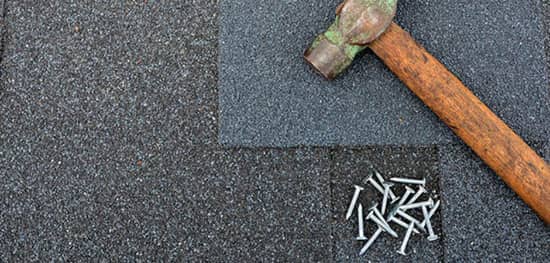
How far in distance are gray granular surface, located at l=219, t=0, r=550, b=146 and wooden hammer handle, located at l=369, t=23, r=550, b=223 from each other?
0.60 feet

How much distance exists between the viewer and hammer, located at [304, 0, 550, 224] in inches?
62.7

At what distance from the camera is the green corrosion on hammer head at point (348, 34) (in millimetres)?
1620

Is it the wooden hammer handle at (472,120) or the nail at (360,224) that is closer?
the wooden hammer handle at (472,120)

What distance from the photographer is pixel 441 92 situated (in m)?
1.62

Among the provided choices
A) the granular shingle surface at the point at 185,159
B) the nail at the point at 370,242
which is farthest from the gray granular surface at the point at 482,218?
the nail at the point at 370,242

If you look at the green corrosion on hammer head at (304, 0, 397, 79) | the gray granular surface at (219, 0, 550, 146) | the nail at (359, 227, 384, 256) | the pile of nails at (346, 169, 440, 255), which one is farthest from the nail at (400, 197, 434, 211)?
the green corrosion on hammer head at (304, 0, 397, 79)

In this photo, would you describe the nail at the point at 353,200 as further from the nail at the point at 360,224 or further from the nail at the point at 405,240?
the nail at the point at 405,240

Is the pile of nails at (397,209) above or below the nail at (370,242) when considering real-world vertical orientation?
above

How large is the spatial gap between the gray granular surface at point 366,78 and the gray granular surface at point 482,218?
0.42ft

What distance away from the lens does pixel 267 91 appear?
186 cm

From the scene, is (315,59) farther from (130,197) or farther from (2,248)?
(2,248)

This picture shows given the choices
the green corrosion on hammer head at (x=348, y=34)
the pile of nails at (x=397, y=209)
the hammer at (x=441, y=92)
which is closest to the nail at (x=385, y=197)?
the pile of nails at (x=397, y=209)

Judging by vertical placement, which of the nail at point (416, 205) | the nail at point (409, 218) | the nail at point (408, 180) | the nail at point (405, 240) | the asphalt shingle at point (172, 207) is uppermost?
the nail at point (408, 180)

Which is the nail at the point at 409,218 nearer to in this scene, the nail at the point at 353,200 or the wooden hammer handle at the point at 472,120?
the nail at the point at 353,200
